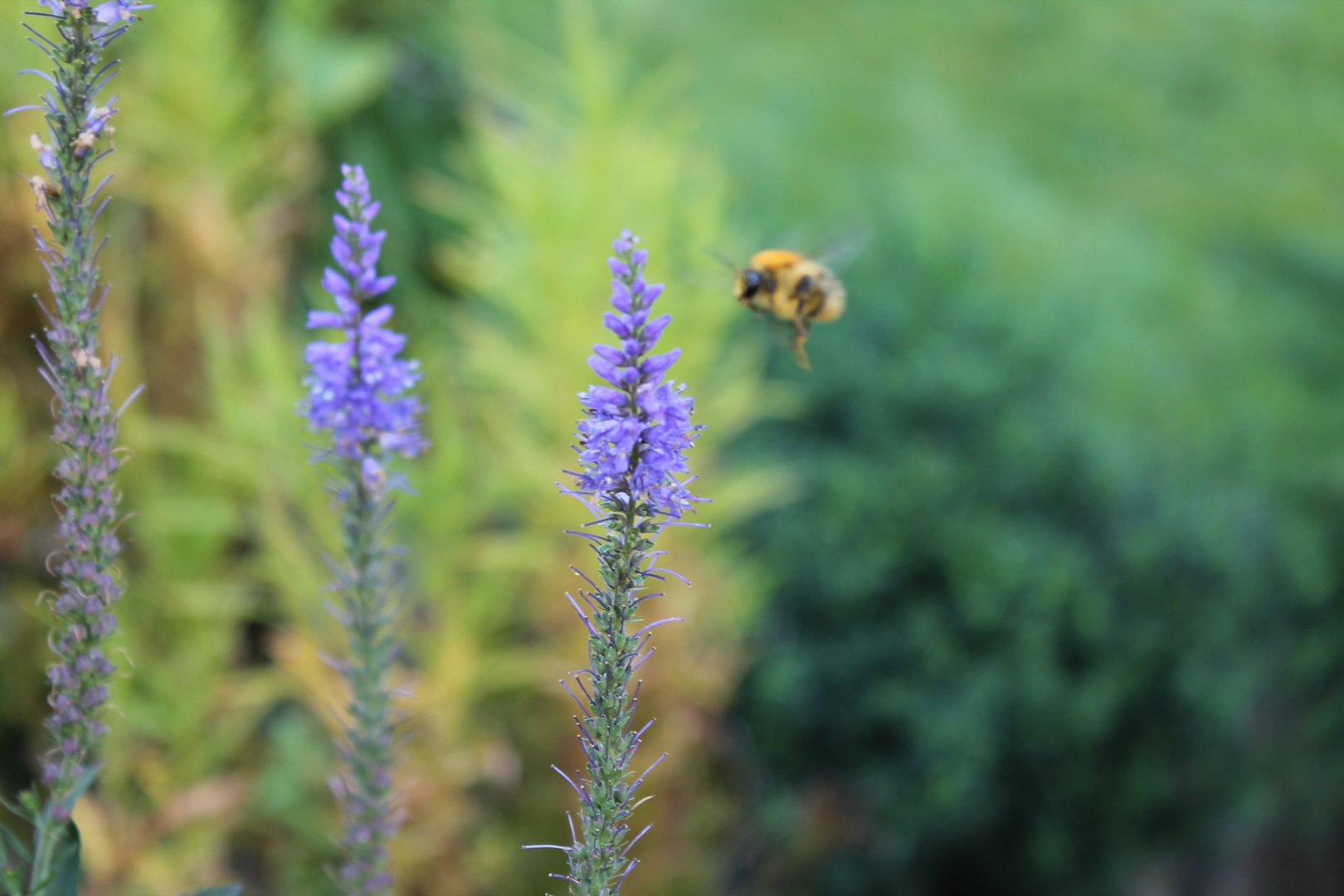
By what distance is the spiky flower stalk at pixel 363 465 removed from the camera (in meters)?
1.14

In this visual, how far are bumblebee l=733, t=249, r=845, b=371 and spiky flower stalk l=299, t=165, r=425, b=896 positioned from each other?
27.1 inches

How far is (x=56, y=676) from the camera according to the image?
1018 millimetres

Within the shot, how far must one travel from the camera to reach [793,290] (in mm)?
1813

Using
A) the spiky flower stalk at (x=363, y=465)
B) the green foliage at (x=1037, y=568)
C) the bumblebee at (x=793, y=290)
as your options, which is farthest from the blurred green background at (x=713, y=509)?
the spiky flower stalk at (x=363, y=465)

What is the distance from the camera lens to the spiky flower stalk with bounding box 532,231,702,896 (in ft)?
3.16

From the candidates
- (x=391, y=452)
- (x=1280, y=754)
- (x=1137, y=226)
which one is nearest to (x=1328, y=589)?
(x=1280, y=754)

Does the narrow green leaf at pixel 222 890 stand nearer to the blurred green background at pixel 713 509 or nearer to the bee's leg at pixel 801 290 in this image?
the bee's leg at pixel 801 290

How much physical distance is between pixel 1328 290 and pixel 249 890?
5.22 meters

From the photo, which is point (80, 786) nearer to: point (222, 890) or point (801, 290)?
point (222, 890)

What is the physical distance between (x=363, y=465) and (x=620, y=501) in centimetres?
38

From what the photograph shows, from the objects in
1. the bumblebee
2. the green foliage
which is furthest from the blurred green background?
the bumblebee

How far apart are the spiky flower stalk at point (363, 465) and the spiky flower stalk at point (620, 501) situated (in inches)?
11.6

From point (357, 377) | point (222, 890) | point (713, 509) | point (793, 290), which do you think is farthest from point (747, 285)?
point (713, 509)

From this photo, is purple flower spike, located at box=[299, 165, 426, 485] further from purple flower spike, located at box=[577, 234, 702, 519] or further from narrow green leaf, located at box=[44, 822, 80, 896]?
narrow green leaf, located at box=[44, 822, 80, 896]
